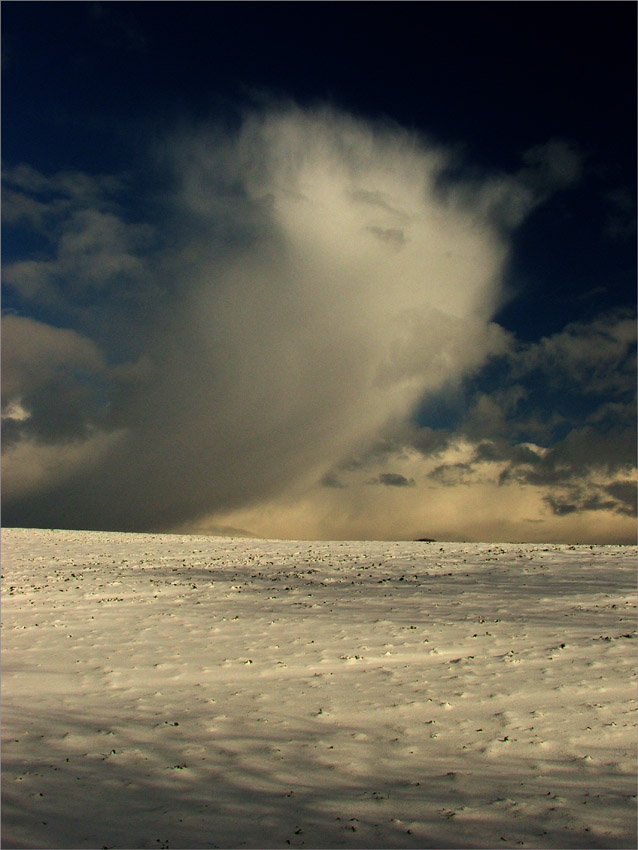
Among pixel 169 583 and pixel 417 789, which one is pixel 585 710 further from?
pixel 169 583

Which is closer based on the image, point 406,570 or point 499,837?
point 499,837

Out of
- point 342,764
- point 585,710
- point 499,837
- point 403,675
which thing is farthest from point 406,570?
point 499,837

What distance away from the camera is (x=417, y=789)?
10422 millimetres

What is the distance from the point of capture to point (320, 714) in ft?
45.5

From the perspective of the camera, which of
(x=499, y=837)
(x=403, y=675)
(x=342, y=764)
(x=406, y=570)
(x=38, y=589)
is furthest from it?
(x=406, y=570)

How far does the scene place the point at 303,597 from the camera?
86.5ft

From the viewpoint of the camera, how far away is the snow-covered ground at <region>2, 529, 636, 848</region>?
942cm

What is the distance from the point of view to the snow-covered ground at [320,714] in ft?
30.9

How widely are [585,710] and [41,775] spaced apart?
435 inches

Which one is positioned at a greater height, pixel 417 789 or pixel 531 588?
pixel 531 588

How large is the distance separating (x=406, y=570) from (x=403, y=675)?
17.5 m

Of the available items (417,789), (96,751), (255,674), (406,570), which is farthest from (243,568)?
(417,789)

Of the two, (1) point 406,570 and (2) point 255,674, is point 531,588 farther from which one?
(2) point 255,674

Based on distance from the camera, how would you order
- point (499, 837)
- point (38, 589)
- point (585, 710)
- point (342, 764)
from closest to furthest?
point (499, 837) < point (342, 764) < point (585, 710) < point (38, 589)
